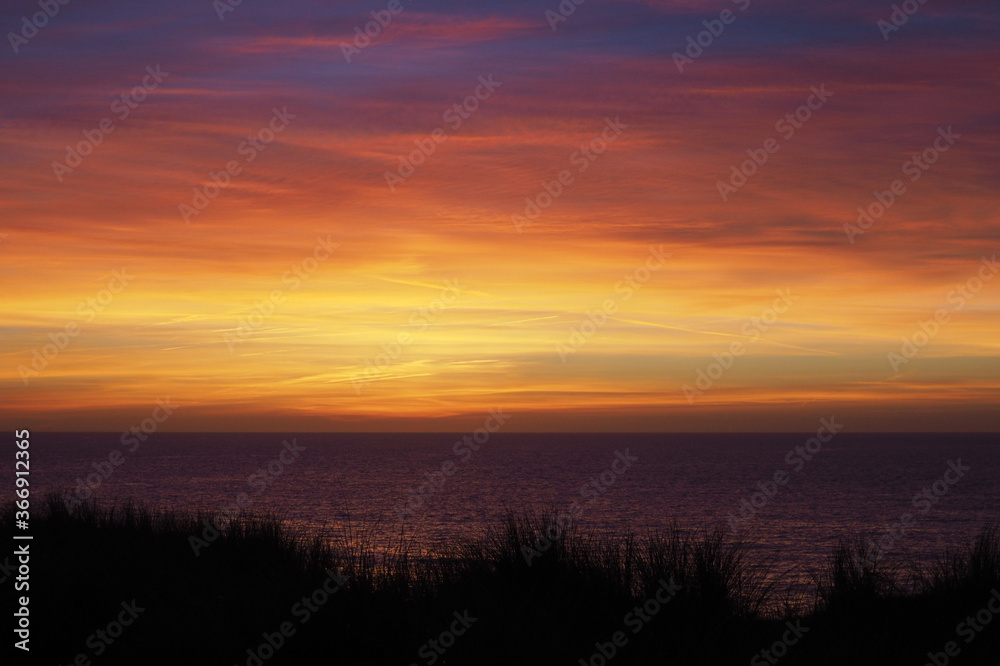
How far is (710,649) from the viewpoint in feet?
23.8

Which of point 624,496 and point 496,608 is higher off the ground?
point 624,496

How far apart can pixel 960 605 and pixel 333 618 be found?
643 cm

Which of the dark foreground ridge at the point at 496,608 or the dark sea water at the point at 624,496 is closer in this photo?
the dark foreground ridge at the point at 496,608

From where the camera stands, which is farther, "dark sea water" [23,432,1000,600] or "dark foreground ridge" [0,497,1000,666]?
"dark sea water" [23,432,1000,600]

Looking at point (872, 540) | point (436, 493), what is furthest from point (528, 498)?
point (872, 540)

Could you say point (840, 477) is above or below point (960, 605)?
above

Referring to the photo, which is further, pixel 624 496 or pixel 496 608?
pixel 624 496

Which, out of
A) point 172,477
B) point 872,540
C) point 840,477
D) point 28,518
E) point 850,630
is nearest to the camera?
point 850,630

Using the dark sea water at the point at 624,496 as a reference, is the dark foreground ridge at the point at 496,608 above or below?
below

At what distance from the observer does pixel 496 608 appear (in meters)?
7.36

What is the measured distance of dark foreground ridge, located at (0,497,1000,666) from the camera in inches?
274

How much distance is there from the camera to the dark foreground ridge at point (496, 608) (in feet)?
22.8

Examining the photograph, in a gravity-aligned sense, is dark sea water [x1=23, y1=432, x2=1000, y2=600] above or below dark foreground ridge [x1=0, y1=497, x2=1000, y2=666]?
above

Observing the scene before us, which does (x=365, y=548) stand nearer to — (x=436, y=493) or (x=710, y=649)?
(x=710, y=649)
